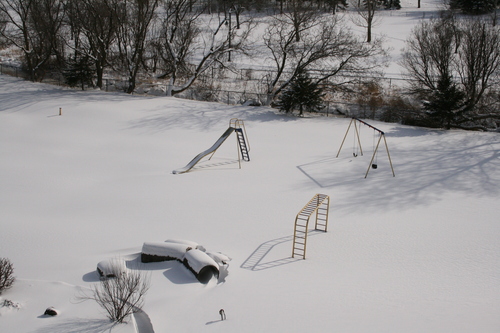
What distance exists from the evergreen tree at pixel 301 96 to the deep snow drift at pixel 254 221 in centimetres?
270

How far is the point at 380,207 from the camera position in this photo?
14938mm

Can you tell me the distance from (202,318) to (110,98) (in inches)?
915

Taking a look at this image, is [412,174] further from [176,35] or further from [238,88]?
[176,35]

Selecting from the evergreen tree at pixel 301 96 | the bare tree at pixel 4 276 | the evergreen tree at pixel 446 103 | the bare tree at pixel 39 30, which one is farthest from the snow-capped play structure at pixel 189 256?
the bare tree at pixel 39 30

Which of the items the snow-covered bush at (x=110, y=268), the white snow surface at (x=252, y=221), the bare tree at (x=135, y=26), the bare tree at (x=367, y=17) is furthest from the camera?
the bare tree at (x=367, y=17)

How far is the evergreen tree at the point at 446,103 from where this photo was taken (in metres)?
25.3

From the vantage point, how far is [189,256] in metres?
10.1

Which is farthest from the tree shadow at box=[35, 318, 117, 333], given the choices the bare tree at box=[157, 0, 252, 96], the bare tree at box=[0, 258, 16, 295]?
the bare tree at box=[157, 0, 252, 96]

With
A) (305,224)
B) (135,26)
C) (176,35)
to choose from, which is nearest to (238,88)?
(176,35)

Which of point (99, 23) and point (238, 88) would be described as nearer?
point (99, 23)

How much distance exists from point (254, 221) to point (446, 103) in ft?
55.6

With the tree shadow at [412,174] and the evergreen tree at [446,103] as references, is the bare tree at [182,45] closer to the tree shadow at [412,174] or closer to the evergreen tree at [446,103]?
the evergreen tree at [446,103]

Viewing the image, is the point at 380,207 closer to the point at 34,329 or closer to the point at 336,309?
the point at 336,309

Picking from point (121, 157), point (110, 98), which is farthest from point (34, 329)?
point (110, 98)
